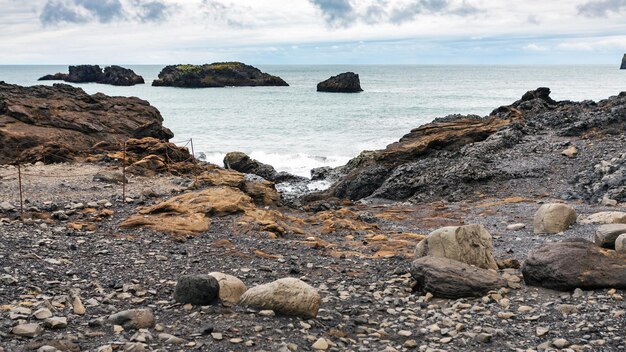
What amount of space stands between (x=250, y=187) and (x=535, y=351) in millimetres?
11717

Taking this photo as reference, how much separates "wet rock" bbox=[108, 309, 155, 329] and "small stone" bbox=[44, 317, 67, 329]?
0.50 metres

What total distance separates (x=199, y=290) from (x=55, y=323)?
1.76m

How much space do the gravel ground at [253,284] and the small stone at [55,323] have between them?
8 cm

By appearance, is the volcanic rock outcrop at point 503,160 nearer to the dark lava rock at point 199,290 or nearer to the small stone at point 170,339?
the dark lava rock at point 199,290

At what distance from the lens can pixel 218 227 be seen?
13.2m

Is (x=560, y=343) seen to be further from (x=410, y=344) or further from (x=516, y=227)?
(x=516, y=227)

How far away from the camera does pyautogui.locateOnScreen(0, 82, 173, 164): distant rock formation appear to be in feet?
68.2

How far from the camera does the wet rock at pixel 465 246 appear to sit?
1006 cm

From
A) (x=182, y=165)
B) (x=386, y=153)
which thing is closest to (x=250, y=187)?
(x=182, y=165)

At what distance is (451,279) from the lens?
29.1 feet

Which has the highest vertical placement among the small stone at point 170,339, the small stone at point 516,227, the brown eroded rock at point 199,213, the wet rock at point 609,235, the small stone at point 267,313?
the wet rock at point 609,235

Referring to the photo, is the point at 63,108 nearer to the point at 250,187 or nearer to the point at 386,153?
the point at 250,187

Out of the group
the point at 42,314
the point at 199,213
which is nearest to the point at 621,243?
the point at 42,314

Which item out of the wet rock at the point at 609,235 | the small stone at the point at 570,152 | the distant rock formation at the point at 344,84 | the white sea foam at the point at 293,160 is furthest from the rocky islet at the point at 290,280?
the distant rock formation at the point at 344,84
